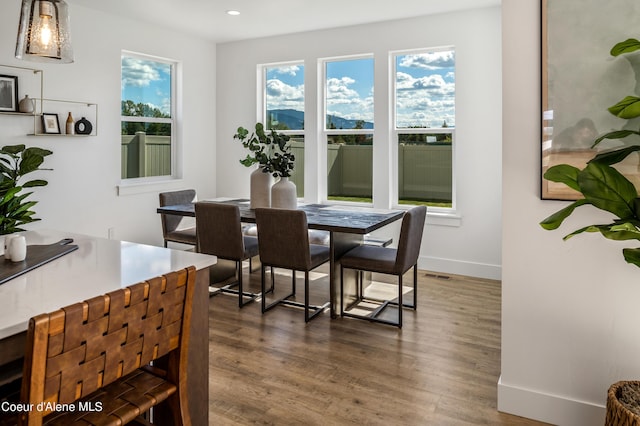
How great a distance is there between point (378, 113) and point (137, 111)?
9.07 feet

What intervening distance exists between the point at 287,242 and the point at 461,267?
7.51 ft

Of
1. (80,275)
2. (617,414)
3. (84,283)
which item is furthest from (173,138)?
(617,414)

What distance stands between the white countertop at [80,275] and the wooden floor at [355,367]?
0.88 metres

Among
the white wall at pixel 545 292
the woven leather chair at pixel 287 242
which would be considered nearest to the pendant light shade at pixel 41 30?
the woven leather chair at pixel 287 242

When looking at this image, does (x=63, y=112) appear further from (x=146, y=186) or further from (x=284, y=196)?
(x=284, y=196)

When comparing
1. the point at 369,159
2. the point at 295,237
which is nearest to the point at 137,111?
the point at 369,159

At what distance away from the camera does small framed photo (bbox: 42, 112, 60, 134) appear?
4281mm

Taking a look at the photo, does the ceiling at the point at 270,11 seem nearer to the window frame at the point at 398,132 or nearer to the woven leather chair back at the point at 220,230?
the window frame at the point at 398,132

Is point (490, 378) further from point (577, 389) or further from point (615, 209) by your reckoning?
point (615, 209)

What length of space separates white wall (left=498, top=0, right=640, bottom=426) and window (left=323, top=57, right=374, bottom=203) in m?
3.23

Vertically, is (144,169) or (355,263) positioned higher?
(144,169)

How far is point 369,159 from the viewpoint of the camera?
5434 mm

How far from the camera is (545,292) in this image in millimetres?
2203

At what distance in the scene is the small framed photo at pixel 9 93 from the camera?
13.1 feet
